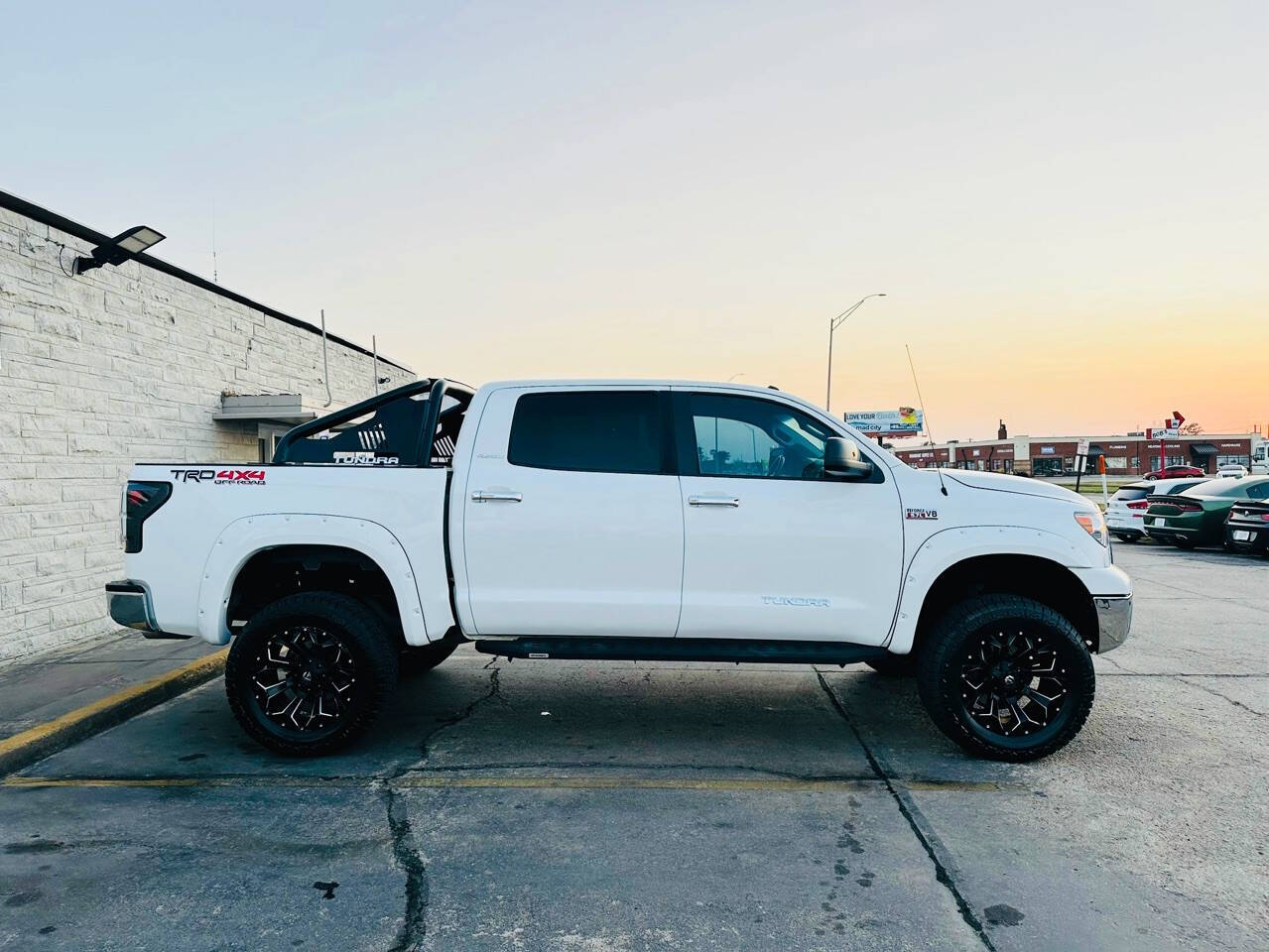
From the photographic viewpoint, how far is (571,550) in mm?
4949

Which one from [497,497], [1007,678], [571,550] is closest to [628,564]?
[571,550]

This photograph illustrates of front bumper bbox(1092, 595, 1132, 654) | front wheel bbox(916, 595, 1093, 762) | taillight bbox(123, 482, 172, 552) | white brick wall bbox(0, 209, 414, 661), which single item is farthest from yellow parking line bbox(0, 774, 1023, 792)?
white brick wall bbox(0, 209, 414, 661)

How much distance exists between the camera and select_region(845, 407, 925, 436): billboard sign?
97.9m

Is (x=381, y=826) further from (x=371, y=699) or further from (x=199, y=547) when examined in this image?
(x=199, y=547)

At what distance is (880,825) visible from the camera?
160 inches

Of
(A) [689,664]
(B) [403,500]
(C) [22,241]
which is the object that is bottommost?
(A) [689,664]

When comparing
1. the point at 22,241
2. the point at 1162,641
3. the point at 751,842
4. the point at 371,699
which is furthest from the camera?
the point at 1162,641

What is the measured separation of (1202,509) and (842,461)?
51.1 ft

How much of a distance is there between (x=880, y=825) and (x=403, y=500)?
119 inches

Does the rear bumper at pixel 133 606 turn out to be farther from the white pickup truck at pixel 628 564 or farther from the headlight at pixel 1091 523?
the headlight at pixel 1091 523

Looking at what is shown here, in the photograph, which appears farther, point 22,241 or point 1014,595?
point 22,241

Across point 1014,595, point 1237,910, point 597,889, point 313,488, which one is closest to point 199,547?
point 313,488

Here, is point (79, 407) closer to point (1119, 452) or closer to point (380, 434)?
point (380, 434)

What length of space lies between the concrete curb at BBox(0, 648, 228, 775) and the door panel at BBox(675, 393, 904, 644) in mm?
3777
